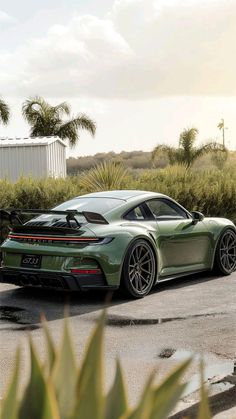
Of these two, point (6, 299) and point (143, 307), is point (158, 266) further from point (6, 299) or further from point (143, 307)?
point (6, 299)

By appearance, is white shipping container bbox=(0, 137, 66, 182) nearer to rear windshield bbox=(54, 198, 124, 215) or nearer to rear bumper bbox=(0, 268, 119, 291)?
rear windshield bbox=(54, 198, 124, 215)

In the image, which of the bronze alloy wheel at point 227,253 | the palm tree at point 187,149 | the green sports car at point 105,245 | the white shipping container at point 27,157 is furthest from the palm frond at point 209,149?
the green sports car at point 105,245

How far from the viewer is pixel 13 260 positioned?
30.3 feet

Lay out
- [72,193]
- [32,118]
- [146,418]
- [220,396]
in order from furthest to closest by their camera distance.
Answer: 1. [32,118]
2. [72,193]
3. [220,396]
4. [146,418]

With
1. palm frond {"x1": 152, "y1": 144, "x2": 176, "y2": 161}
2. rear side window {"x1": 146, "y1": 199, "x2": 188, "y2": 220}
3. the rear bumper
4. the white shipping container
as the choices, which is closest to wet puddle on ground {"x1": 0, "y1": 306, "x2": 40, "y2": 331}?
the rear bumper

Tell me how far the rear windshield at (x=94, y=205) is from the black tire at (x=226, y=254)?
2.15m

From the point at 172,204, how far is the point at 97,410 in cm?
892

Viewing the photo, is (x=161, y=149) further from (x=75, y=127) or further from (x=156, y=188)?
(x=156, y=188)

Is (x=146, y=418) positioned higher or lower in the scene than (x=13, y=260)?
higher

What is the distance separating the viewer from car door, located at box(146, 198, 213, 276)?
9.89 meters

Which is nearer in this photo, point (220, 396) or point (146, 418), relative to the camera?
point (146, 418)

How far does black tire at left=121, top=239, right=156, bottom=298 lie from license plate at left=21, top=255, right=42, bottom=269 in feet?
3.55

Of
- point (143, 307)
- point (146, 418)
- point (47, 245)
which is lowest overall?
point (143, 307)

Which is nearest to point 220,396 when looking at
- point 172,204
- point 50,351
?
point 50,351
